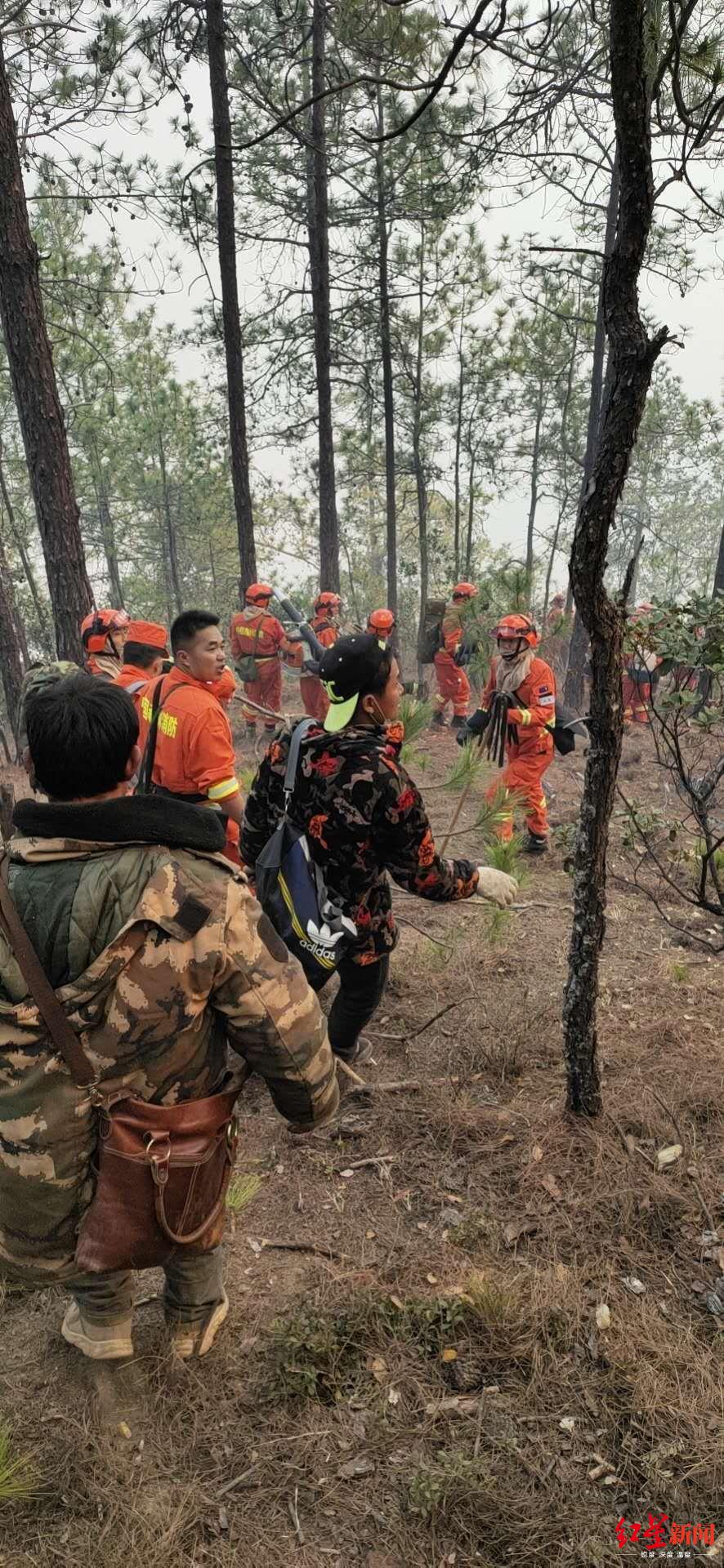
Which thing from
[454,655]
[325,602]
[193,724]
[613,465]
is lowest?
[454,655]

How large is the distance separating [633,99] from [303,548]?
31315 mm

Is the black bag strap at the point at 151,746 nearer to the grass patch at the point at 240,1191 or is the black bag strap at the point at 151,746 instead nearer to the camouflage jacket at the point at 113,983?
the grass patch at the point at 240,1191

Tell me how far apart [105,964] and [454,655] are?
9.99m

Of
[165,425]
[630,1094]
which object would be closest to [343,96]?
[165,425]

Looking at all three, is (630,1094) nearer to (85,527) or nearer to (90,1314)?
(90,1314)

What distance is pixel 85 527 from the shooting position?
2514 cm

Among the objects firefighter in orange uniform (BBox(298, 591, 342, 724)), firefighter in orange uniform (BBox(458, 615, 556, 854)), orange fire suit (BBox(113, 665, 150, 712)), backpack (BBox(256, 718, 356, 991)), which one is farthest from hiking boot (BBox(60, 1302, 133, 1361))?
firefighter in orange uniform (BBox(298, 591, 342, 724))

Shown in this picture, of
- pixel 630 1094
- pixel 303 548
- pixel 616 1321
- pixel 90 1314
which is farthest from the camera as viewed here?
pixel 303 548

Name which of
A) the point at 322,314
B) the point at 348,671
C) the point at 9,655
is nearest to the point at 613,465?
the point at 348,671

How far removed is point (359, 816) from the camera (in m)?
2.64

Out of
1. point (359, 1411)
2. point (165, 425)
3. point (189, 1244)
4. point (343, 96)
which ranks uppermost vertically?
point (343, 96)

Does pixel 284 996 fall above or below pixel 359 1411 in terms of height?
above

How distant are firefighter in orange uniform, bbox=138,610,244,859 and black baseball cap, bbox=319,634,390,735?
3.20ft

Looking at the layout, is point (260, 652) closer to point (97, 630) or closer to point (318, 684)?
point (318, 684)
